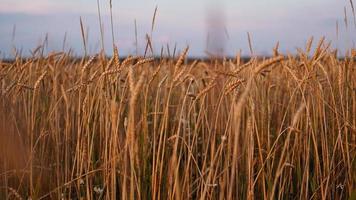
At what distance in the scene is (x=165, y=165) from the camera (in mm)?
1961

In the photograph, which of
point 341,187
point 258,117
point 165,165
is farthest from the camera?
point 258,117

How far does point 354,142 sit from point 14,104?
1.56 m

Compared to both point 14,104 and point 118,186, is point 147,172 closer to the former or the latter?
point 118,186

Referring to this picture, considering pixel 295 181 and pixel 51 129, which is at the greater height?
pixel 51 129

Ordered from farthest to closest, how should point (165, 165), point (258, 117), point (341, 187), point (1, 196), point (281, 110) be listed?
1. point (281, 110)
2. point (258, 117)
3. point (165, 165)
4. point (341, 187)
5. point (1, 196)

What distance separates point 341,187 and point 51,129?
1.21 metres

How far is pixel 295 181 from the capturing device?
6.81ft

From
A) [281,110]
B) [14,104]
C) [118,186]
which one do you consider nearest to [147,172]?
[118,186]

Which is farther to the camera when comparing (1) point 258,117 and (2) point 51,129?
(1) point 258,117

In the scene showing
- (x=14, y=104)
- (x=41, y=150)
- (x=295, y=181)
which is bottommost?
(x=295, y=181)

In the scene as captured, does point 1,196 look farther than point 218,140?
No

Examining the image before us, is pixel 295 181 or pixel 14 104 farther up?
pixel 14 104

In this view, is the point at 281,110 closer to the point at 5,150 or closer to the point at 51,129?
the point at 51,129

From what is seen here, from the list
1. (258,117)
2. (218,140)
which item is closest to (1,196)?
(218,140)
